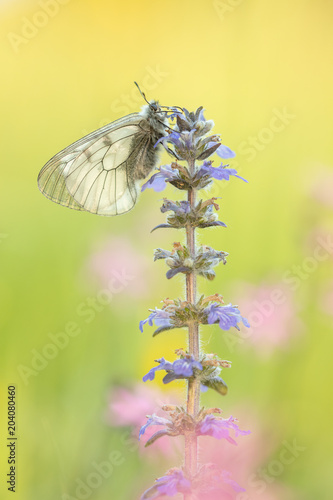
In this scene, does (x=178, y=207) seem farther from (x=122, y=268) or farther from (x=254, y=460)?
(x=122, y=268)

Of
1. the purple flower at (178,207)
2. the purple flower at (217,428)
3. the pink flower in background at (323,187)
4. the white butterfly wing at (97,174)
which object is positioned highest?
the pink flower in background at (323,187)

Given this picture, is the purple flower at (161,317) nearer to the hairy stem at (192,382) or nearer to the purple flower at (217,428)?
the hairy stem at (192,382)

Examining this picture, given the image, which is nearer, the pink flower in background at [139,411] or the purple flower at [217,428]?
the purple flower at [217,428]

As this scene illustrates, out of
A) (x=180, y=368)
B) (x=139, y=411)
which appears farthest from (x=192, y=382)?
(x=139, y=411)

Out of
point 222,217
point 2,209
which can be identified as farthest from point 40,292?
point 222,217

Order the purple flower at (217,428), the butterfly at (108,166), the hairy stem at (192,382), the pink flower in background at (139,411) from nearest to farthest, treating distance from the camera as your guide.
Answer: the purple flower at (217,428), the hairy stem at (192,382), the butterfly at (108,166), the pink flower in background at (139,411)

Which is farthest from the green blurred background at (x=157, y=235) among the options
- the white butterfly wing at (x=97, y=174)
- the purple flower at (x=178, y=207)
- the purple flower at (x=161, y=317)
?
the purple flower at (x=178, y=207)
